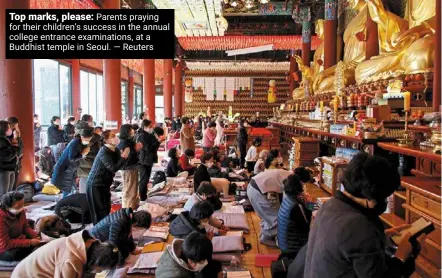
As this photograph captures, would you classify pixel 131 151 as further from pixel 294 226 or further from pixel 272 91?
pixel 272 91

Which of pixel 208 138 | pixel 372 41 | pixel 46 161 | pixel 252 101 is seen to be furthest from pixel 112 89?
pixel 252 101

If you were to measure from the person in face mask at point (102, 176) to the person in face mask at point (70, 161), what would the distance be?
1.02 m

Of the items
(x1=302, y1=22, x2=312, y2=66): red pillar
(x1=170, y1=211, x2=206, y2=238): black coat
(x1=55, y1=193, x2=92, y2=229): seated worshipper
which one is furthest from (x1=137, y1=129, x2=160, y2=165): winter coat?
(x1=302, y1=22, x2=312, y2=66): red pillar

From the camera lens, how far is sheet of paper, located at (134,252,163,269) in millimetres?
3729

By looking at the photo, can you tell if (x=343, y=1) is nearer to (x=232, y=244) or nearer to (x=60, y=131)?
(x=60, y=131)

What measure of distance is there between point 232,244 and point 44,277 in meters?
2.00

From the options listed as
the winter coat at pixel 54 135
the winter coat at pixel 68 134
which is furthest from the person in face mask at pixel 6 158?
the winter coat at pixel 68 134

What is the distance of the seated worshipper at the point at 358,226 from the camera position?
1671 millimetres

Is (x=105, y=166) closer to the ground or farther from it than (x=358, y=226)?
closer to the ground

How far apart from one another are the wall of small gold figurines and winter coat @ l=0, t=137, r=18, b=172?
1994 centimetres

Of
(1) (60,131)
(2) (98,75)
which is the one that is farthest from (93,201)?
(2) (98,75)

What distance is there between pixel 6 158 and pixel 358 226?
506 cm

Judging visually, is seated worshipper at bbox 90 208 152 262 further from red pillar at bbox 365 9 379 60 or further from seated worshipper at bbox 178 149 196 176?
red pillar at bbox 365 9 379 60

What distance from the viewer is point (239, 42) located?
55.6ft
